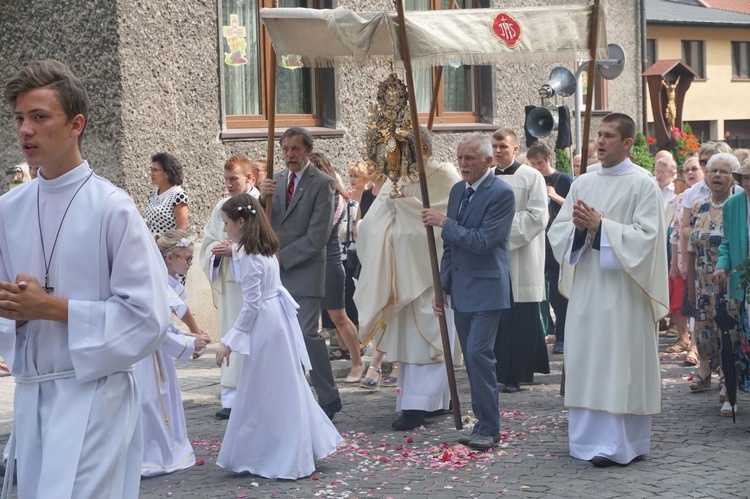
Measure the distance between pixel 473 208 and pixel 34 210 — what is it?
423cm

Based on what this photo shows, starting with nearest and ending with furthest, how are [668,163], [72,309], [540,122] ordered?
[72,309], [668,163], [540,122]

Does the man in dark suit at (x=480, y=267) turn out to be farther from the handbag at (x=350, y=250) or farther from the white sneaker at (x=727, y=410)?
the handbag at (x=350, y=250)

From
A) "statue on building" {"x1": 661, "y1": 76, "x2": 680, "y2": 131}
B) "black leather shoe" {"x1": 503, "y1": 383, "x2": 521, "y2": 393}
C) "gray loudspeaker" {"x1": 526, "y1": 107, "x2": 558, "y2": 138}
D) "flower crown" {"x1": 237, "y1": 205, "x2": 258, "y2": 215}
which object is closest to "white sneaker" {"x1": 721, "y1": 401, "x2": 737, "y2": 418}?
"black leather shoe" {"x1": 503, "y1": 383, "x2": 521, "y2": 393}

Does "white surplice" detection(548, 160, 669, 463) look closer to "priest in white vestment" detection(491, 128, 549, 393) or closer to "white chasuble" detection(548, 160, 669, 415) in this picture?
"white chasuble" detection(548, 160, 669, 415)

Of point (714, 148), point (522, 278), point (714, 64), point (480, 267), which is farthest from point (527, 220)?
point (714, 64)

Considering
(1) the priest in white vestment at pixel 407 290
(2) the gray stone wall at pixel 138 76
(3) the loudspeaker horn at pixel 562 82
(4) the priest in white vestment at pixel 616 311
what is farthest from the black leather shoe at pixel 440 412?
(3) the loudspeaker horn at pixel 562 82

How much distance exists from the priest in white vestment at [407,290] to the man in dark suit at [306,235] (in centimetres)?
40

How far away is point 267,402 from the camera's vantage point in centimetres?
691

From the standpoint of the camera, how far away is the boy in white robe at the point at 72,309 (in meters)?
3.61

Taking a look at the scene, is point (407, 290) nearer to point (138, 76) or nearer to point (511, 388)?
Result: point (511, 388)

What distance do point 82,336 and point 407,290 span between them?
5.04 meters

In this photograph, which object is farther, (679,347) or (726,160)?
(679,347)

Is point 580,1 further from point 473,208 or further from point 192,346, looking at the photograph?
point 192,346

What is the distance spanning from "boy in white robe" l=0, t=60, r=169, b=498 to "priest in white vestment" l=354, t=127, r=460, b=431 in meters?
4.69
